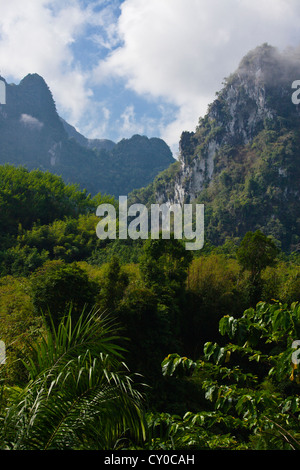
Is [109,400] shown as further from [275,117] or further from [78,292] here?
[275,117]

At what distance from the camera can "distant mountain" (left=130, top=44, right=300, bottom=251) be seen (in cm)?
5428

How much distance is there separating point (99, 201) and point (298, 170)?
34.6 m

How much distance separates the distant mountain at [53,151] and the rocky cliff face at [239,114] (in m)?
37.8

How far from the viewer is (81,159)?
367 feet

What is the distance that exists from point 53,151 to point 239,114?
190 feet

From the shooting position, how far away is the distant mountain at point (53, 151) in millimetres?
98500

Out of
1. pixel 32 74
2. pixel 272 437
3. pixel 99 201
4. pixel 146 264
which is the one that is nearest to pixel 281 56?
pixel 99 201

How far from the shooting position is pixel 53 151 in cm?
10575

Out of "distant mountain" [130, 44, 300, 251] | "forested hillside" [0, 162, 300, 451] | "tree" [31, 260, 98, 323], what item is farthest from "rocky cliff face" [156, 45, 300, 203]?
"tree" [31, 260, 98, 323]

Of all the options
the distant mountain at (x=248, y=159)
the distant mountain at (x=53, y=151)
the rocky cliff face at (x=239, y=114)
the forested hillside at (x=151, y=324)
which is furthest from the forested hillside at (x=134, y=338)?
the distant mountain at (x=53, y=151)

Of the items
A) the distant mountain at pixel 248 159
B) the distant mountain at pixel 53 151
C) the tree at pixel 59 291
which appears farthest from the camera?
the distant mountain at pixel 53 151

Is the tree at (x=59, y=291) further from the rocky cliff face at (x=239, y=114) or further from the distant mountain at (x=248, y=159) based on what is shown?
the rocky cliff face at (x=239, y=114)

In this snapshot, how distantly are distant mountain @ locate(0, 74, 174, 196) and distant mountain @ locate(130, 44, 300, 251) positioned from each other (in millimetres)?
34689

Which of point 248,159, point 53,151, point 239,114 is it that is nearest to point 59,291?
point 248,159
